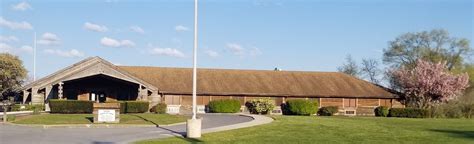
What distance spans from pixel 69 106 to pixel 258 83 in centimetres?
1895

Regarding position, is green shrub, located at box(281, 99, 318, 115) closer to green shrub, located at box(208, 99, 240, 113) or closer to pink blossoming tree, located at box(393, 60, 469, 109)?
green shrub, located at box(208, 99, 240, 113)

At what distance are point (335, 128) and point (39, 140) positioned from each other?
40.9ft

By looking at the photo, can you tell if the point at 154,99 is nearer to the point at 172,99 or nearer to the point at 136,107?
the point at 172,99

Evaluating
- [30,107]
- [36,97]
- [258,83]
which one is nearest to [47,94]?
[36,97]

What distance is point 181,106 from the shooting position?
49938 millimetres

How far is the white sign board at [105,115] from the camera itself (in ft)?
93.0

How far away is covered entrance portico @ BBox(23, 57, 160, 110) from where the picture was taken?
1725 inches

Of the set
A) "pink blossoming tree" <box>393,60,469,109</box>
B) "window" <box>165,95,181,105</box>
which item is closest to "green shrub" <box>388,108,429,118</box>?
"pink blossoming tree" <box>393,60,469,109</box>

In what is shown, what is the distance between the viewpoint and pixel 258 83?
54.6m

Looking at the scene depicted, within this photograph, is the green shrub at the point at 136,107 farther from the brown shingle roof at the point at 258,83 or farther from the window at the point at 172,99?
the window at the point at 172,99

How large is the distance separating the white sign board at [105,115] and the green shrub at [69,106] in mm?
12335

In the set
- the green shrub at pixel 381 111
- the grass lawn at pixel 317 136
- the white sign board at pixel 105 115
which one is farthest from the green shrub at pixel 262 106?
the grass lawn at pixel 317 136

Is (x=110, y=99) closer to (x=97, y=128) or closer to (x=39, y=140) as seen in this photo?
(x=97, y=128)

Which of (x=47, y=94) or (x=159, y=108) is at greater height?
(x=47, y=94)
